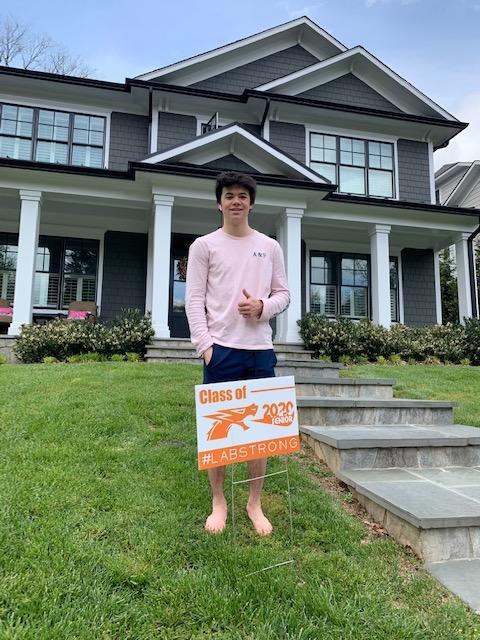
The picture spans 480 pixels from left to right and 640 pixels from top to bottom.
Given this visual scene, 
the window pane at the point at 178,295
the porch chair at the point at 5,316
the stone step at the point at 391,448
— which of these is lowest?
the stone step at the point at 391,448

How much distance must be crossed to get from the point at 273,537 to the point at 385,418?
2158 millimetres

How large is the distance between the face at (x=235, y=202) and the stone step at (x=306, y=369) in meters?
3.86

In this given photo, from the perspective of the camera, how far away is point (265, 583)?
1.80m

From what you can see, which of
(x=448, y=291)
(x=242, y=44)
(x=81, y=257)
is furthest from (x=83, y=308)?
(x=448, y=291)

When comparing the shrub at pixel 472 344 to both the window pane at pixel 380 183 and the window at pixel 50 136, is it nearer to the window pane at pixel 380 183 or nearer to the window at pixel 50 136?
the window pane at pixel 380 183

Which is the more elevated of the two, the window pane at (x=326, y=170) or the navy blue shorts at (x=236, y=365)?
the window pane at (x=326, y=170)

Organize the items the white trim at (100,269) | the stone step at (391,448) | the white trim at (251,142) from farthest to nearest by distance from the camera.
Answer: the white trim at (100,269) → the white trim at (251,142) → the stone step at (391,448)

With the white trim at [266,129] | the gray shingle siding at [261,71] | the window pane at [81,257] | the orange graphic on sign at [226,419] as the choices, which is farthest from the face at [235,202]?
the gray shingle siding at [261,71]

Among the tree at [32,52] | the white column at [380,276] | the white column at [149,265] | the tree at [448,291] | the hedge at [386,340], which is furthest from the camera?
the tree at [32,52]

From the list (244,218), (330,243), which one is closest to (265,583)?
(244,218)

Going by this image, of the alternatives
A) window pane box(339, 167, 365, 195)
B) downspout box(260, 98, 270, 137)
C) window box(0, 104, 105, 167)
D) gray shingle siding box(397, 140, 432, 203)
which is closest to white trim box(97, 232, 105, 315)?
window box(0, 104, 105, 167)

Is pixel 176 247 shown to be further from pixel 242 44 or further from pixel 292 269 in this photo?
pixel 242 44

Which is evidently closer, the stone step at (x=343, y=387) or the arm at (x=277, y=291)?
the arm at (x=277, y=291)

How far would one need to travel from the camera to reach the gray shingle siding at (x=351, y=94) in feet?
38.0
